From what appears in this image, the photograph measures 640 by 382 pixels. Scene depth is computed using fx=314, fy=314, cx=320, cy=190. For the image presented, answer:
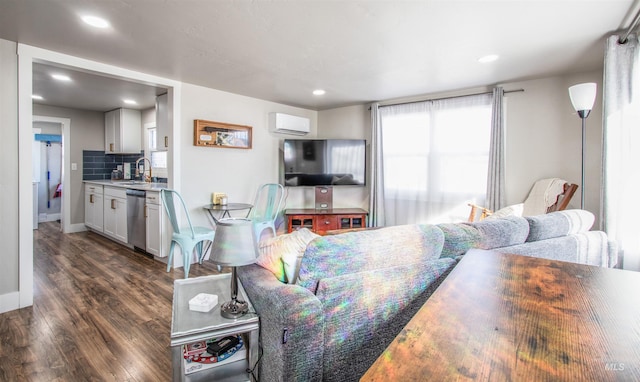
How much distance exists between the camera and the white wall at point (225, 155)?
382 cm

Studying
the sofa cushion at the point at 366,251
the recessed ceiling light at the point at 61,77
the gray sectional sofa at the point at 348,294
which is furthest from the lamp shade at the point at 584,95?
the recessed ceiling light at the point at 61,77

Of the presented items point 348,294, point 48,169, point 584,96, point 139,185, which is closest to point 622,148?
point 584,96

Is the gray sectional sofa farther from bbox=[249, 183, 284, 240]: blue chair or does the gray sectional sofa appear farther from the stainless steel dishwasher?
the stainless steel dishwasher

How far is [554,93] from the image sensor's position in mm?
3365

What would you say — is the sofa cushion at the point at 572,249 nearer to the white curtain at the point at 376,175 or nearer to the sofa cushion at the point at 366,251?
the sofa cushion at the point at 366,251

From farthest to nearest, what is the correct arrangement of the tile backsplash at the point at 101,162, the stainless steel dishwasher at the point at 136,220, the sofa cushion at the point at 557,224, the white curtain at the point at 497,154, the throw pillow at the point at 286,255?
the tile backsplash at the point at 101,162 < the stainless steel dishwasher at the point at 136,220 < the white curtain at the point at 497,154 < the sofa cushion at the point at 557,224 < the throw pillow at the point at 286,255

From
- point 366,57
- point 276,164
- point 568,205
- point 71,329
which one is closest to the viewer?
point 71,329

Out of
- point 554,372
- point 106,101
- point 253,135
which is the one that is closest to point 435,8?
point 554,372

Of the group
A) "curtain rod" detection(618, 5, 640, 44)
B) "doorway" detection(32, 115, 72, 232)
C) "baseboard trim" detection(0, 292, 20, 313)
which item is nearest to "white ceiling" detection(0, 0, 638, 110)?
"curtain rod" detection(618, 5, 640, 44)

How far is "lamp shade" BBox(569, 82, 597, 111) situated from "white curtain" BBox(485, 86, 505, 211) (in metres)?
1.15

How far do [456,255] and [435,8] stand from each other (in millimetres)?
1540

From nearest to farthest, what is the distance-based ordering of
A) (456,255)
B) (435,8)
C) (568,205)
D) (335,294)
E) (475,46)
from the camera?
(335,294), (456,255), (435,8), (475,46), (568,205)

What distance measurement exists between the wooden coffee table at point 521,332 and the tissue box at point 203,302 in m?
1.01

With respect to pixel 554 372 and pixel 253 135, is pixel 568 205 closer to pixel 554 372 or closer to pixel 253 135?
pixel 554 372
